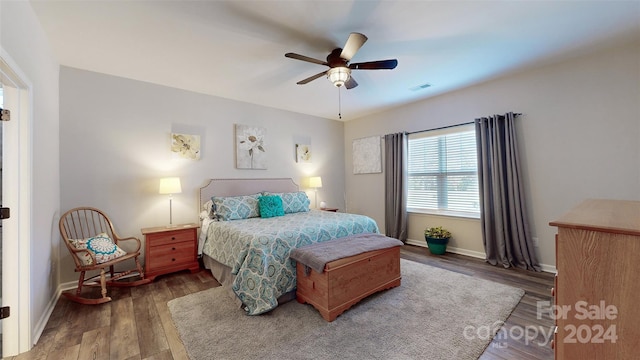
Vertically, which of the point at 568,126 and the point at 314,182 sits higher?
the point at 568,126

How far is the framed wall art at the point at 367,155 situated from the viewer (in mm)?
5184

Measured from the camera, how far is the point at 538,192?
3291 millimetres

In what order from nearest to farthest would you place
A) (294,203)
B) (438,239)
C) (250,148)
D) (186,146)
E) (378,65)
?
(378,65) < (186,146) < (438,239) < (294,203) < (250,148)

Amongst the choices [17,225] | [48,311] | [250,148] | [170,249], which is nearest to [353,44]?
[250,148]

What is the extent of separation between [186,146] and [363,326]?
3337 millimetres

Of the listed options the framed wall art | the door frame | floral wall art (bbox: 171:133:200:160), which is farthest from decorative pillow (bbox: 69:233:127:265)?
the framed wall art

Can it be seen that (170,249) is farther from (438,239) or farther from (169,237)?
(438,239)

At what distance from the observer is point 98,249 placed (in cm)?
270

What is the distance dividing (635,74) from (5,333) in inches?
234

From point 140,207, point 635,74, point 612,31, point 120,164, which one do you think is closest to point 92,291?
point 140,207

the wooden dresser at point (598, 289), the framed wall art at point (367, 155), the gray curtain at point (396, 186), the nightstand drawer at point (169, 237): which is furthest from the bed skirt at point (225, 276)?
the framed wall art at point (367, 155)

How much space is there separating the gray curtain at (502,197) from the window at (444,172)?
246 millimetres

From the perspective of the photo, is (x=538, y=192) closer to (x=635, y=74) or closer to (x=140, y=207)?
(x=635, y=74)

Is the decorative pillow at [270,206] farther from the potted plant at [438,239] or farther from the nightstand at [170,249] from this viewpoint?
the potted plant at [438,239]
